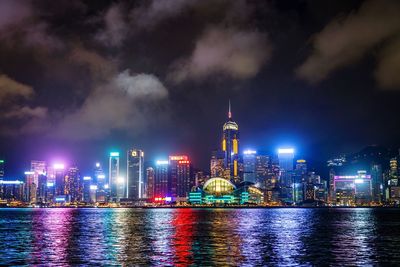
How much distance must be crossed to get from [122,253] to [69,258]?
20.8 feet

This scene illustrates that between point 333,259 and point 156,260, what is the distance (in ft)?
63.3

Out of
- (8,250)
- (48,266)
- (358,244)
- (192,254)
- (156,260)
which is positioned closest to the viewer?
(48,266)

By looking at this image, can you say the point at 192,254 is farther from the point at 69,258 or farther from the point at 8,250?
the point at 8,250

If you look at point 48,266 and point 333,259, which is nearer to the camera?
point 48,266

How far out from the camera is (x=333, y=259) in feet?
186

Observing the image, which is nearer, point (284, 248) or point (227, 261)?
point (227, 261)

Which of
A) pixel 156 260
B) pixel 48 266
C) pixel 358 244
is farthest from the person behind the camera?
pixel 358 244

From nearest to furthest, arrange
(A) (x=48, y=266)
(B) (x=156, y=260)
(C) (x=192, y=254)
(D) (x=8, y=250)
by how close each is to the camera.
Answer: (A) (x=48, y=266)
(B) (x=156, y=260)
(C) (x=192, y=254)
(D) (x=8, y=250)

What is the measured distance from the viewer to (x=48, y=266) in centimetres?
5094

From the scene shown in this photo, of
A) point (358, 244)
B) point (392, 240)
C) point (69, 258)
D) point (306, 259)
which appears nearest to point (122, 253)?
point (69, 258)

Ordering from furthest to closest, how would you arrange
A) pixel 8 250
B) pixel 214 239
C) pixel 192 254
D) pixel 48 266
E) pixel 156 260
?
pixel 214 239
pixel 8 250
pixel 192 254
pixel 156 260
pixel 48 266

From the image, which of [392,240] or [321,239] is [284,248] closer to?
[321,239]

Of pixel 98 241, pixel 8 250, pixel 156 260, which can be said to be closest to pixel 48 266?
pixel 156 260

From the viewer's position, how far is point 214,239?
79938mm
